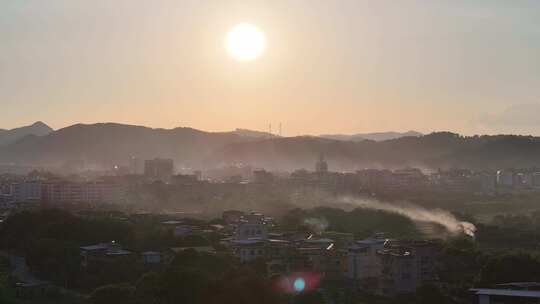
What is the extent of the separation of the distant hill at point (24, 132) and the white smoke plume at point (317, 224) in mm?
86294

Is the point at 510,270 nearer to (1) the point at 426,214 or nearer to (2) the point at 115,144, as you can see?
(1) the point at 426,214

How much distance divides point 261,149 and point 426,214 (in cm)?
4799

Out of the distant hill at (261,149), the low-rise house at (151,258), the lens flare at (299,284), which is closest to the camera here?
the lens flare at (299,284)

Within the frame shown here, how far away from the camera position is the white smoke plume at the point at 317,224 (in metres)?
20.8

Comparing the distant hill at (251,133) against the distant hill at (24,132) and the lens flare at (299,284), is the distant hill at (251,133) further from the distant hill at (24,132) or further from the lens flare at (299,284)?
the lens flare at (299,284)

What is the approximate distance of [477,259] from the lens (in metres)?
14.8

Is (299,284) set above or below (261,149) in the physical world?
below

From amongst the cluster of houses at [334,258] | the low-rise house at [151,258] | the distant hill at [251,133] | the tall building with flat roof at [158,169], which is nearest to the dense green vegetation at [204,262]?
the cluster of houses at [334,258]

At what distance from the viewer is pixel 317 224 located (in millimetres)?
21641

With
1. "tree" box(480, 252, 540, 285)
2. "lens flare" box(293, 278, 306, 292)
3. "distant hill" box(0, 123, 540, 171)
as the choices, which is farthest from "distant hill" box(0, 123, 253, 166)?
"tree" box(480, 252, 540, 285)

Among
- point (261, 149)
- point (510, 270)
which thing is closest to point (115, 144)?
point (261, 149)

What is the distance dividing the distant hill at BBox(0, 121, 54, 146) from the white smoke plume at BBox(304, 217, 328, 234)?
283 feet

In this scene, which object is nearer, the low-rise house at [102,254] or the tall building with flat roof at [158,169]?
the low-rise house at [102,254]

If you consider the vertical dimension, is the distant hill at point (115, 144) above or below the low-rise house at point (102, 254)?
above
